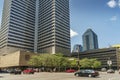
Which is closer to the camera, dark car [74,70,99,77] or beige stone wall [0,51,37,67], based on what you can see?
dark car [74,70,99,77]

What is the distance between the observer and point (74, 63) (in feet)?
367

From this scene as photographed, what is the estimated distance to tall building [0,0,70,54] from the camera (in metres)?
153

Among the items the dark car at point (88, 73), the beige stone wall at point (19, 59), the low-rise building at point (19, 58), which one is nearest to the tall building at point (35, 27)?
the beige stone wall at point (19, 59)

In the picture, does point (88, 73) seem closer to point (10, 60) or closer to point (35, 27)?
point (10, 60)

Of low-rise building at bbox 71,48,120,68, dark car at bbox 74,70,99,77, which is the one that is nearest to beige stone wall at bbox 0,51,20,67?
dark car at bbox 74,70,99,77

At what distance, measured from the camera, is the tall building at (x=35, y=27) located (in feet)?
502

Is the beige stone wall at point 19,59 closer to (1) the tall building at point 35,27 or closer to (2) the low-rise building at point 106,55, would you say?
(1) the tall building at point 35,27

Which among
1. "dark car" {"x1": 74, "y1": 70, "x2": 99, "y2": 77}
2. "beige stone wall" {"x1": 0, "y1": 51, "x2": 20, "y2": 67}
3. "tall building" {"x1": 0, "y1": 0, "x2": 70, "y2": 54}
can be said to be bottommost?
"dark car" {"x1": 74, "y1": 70, "x2": 99, "y2": 77}

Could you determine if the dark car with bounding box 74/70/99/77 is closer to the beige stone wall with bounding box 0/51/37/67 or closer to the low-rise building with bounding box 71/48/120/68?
the beige stone wall with bounding box 0/51/37/67

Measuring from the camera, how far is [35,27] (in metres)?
178

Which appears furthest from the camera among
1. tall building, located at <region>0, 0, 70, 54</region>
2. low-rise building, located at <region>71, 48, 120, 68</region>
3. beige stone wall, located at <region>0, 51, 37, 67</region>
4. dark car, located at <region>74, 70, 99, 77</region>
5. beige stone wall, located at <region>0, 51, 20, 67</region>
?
low-rise building, located at <region>71, 48, 120, 68</region>

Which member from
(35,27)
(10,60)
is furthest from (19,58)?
(35,27)

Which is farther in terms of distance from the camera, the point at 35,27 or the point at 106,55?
the point at 35,27

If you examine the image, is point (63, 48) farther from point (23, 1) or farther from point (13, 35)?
point (23, 1)
